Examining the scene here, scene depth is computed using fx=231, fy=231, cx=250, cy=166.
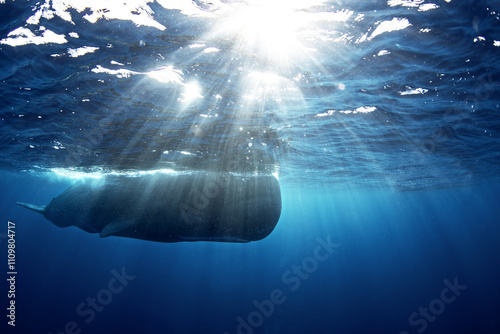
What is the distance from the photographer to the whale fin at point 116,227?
6.68m

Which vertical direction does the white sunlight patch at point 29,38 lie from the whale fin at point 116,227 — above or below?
above

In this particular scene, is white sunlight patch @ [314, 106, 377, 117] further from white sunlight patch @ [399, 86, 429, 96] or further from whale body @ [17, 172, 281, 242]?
whale body @ [17, 172, 281, 242]

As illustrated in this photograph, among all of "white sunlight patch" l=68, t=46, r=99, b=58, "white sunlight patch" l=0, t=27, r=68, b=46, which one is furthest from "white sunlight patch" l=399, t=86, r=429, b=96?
"white sunlight patch" l=0, t=27, r=68, b=46

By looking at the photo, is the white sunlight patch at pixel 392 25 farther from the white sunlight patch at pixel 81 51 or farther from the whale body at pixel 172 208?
the white sunlight patch at pixel 81 51

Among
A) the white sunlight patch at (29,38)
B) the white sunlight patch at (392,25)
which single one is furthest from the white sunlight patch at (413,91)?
the white sunlight patch at (29,38)

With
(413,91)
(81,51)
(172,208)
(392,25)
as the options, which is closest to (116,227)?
(172,208)

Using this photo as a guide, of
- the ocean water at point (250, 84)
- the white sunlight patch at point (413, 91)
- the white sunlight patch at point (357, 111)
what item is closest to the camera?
the ocean water at point (250, 84)

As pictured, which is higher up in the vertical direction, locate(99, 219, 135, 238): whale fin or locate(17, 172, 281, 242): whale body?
locate(17, 172, 281, 242): whale body

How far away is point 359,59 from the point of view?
21.6 feet

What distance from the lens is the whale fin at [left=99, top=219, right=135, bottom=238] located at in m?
6.68

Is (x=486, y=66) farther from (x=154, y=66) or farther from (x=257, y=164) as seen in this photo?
(x=257, y=164)

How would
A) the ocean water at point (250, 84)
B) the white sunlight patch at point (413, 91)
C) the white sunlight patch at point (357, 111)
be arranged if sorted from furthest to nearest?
1. the white sunlight patch at point (357, 111)
2. the white sunlight patch at point (413, 91)
3. the ocean water at point (250, 84)

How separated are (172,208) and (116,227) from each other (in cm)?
165

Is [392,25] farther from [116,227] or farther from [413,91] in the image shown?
[116,227]
